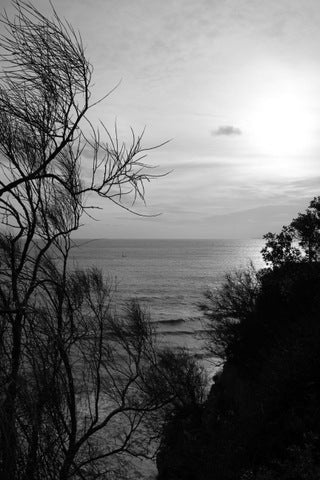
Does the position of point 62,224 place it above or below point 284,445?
above

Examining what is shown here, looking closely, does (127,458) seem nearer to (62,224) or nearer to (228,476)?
(228,476)

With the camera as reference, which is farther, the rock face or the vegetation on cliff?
the vegetation on cliff

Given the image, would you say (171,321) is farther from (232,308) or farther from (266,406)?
(266,406)

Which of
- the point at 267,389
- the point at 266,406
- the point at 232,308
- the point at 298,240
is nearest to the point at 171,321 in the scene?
the point at 232,308

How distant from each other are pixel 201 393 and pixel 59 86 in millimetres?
18617

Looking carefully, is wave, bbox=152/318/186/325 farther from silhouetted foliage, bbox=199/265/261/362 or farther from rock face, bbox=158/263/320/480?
rock face, bbox=158/263/320/480

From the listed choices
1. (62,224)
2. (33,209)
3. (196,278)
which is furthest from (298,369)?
(196,278)

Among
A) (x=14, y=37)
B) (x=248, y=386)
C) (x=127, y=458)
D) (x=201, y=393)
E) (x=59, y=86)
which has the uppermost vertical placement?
(x=14, y=37)

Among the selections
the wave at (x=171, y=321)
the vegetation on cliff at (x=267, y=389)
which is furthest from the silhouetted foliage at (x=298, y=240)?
the wave at (x=171, y=321)

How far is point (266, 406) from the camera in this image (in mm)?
9133

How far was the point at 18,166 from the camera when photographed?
3.27 m

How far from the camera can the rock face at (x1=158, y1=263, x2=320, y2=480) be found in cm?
655

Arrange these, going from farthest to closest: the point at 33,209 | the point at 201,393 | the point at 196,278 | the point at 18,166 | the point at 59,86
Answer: the point at 196,278, the point at 201,393, the point at 33,209, the point at 18,166, the point at 59,86

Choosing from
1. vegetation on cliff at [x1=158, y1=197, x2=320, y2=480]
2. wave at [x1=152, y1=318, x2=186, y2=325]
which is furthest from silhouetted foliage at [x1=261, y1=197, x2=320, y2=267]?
wave at [x1=152, y1=318, x2=186, y2=325]
